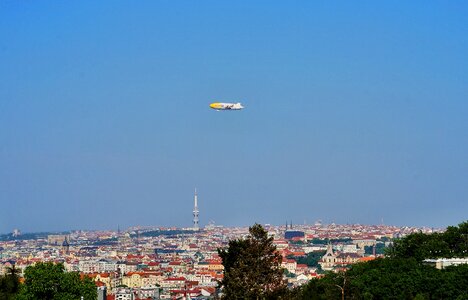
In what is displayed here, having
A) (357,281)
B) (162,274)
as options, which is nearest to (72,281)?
(357,281)

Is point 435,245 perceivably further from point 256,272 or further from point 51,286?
point 256,272

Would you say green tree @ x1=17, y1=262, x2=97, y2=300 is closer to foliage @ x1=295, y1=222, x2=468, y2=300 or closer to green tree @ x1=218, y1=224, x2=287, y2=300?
foliage @ x1=295, y1=222, x2=468, y2=300

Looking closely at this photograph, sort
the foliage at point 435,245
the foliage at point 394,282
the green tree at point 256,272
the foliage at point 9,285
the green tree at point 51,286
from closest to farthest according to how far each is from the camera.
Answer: the green tree at point 256,272, the green tree at point 51,286, the foliage at point 394,282, the foliage at point 9,285, the foliage at point 435,245

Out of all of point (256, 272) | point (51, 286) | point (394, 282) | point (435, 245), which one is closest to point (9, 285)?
point (51, 286)

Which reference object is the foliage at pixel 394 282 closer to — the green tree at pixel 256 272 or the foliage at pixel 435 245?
the foliage at pixel 435 245

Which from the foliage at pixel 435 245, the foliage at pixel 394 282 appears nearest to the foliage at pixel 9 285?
the foliage at pixel 394 282
